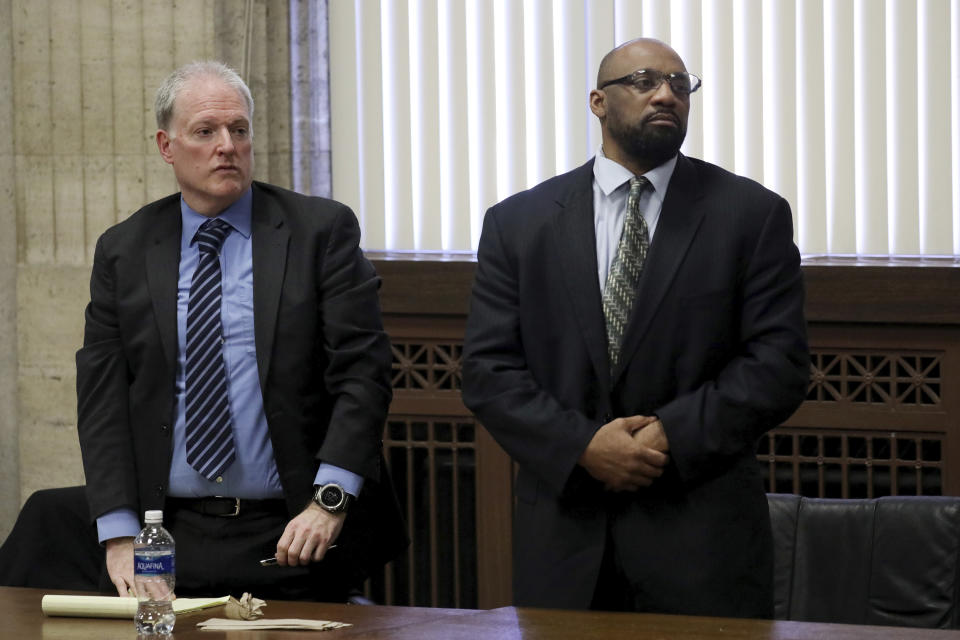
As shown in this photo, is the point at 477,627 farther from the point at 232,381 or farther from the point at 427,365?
the point at 427,365

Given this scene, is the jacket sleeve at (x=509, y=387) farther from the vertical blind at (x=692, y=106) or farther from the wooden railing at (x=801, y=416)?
the vertical blind at (x=692, y=106)

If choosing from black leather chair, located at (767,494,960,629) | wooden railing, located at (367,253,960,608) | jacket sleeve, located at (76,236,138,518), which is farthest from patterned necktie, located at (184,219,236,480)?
wooden railing, located at (367,253,960,608)

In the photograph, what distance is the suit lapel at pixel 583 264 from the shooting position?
305 cm

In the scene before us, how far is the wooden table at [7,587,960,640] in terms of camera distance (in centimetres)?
238

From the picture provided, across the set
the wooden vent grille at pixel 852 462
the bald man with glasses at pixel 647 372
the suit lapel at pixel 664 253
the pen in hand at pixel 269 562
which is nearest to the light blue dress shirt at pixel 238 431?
the pen in hand at pixel 269 562

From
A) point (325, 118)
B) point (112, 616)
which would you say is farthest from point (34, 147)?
point (112, 616)

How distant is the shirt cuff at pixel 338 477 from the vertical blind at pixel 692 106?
80.8 inches

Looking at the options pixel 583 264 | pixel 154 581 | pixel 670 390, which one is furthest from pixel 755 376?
pixel 154 581

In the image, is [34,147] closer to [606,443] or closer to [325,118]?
[325,118]

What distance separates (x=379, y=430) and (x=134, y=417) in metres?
0.55

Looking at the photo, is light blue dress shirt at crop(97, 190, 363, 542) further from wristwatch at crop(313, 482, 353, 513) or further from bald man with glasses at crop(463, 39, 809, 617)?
bald man with glasses at crop(463, 39, 809, 617)

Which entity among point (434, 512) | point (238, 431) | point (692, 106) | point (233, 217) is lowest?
point (434, 512)

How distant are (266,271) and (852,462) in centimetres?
214

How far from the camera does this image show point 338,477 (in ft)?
9.89
